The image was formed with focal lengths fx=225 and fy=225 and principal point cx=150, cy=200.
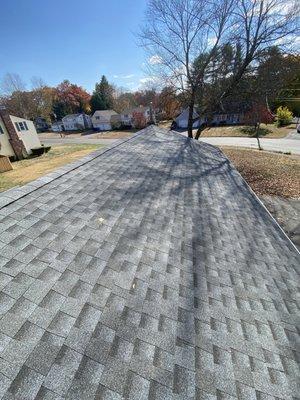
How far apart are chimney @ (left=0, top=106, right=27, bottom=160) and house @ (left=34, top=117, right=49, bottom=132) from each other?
49.2 metres

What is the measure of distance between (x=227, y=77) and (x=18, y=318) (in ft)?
84.3

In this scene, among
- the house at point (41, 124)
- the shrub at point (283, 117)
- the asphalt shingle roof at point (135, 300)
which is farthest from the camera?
the house at point (41, 124)

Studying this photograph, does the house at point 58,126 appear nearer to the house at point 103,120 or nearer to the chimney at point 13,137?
the house at point 103,120

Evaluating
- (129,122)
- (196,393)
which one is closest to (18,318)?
(196,393)

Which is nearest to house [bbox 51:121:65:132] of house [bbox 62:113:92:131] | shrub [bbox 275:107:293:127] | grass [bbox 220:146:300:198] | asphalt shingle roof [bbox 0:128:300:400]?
house [bbox 62:113:92:131]

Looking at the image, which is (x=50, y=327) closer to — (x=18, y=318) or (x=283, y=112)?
(x=18, y=318)

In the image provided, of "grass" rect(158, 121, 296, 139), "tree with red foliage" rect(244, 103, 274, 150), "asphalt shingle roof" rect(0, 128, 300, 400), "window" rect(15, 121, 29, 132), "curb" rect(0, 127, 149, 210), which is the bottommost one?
"grass" rect(158, 121, 296, 139)

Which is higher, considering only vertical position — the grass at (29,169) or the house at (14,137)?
the house at (14,137)

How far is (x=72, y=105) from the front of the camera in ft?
273

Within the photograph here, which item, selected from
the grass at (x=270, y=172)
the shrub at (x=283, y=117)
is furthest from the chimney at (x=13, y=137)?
the shrub at (x=283, y=117)

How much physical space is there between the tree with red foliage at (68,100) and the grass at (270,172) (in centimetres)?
7350

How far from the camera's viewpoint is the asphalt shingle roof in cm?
193

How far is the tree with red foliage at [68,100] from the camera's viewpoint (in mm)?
82000

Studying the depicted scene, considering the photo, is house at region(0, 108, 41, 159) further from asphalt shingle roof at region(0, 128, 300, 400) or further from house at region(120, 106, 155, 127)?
house at region(120, 106, 155, 127)
